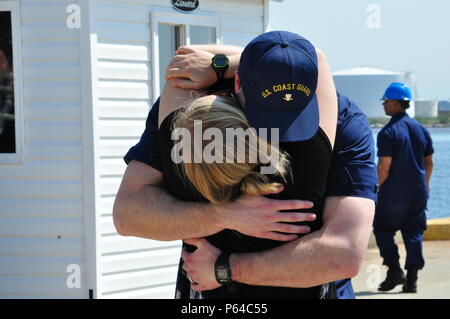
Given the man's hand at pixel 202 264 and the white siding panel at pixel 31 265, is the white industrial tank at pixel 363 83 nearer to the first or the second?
the white siding panel at pixel 31 265

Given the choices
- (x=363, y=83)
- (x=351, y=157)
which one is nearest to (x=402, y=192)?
(x=351, y=157)

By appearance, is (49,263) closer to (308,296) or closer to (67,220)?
(67,220)

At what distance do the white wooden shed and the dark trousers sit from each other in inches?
105

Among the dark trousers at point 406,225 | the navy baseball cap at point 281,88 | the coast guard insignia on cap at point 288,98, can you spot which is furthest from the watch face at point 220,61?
the dark trousers at point 406,225

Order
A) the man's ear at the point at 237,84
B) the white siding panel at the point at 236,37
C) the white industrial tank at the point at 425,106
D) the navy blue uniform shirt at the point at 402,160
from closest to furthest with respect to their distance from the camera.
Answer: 1. the man's ear at the point at 237,84
2. the white siding panel at the point at 236,37
3. the navy blue uniform shirt at the point at 402,160
4. the white industrial tank at the point at 425,106

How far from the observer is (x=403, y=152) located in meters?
7.56

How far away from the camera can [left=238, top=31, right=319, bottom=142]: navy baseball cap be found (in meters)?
2.35

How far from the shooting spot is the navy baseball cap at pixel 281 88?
235cm

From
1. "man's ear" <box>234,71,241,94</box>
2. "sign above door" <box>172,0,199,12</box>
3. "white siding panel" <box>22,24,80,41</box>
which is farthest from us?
"sign above door" <box>172,0,199,12</box>

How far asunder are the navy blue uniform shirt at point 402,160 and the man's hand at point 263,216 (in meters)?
5.14

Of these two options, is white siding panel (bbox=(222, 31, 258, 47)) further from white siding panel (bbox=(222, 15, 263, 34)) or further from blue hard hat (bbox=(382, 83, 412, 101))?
blue hard hat (bbox=(382, 83, 412, 101))

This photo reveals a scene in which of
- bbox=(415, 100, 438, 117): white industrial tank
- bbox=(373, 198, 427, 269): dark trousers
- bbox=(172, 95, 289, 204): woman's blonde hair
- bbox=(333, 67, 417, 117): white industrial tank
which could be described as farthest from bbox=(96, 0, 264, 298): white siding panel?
bbox=(333, 67, 417, 117): white industrial tank

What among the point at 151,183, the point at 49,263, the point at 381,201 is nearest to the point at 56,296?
the point at 49,263

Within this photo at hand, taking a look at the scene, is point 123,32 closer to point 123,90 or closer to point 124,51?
point 124,51
